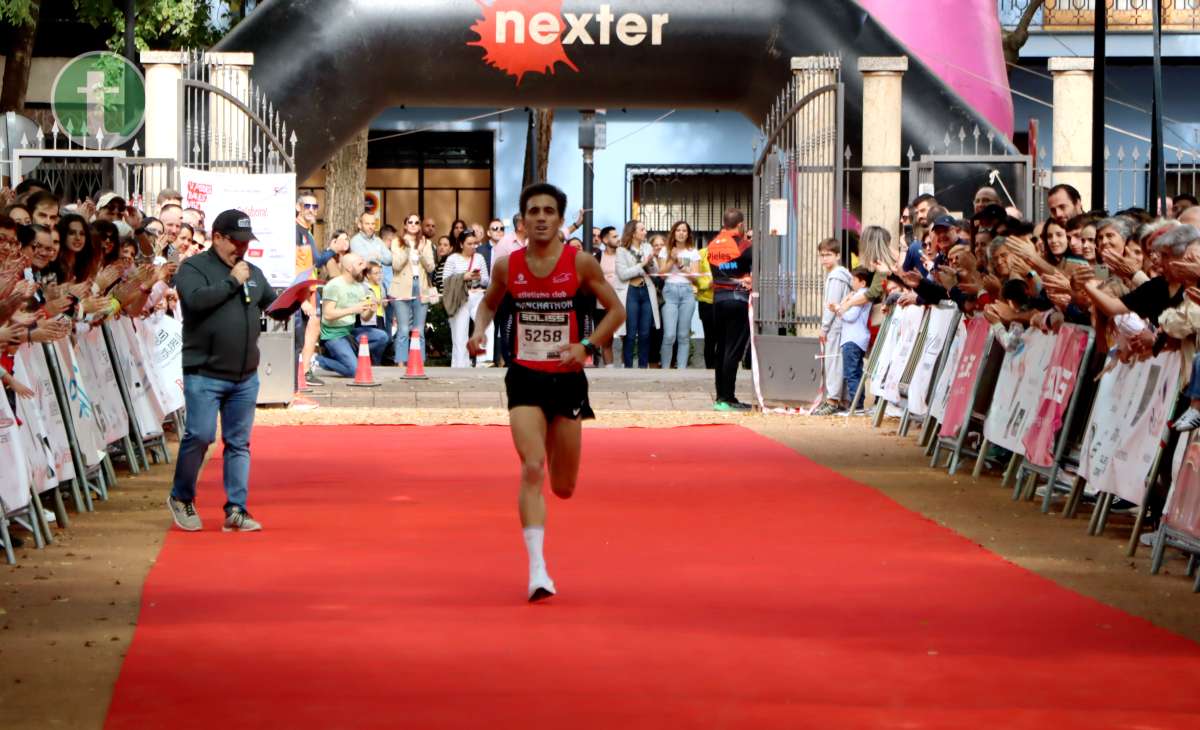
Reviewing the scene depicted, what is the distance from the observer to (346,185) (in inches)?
1238

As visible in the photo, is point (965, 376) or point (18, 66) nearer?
point (965, 376)

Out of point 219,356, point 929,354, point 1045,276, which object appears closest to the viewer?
point 219,356

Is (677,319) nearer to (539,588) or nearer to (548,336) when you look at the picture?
(548,336)

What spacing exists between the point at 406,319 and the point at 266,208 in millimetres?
5403

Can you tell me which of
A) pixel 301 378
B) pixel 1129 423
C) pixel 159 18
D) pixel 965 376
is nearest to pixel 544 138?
pixel 159 18

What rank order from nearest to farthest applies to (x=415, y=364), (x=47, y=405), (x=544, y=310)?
(x=544, y=310) < (x=47, y=405) < (x=415, y=364)

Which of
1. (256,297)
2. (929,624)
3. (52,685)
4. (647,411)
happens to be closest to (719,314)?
(647,411)

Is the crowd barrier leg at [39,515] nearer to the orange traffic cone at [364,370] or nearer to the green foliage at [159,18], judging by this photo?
the orange traffic cone at [364,370]

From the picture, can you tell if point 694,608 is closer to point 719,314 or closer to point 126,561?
point 126,561

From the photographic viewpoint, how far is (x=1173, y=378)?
10547 mm

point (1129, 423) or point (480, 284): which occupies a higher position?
point (480, 284)

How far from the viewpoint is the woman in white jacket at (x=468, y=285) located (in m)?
26.3

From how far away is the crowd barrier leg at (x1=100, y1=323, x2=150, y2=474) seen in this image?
14.5 m

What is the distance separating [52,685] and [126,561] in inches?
129
